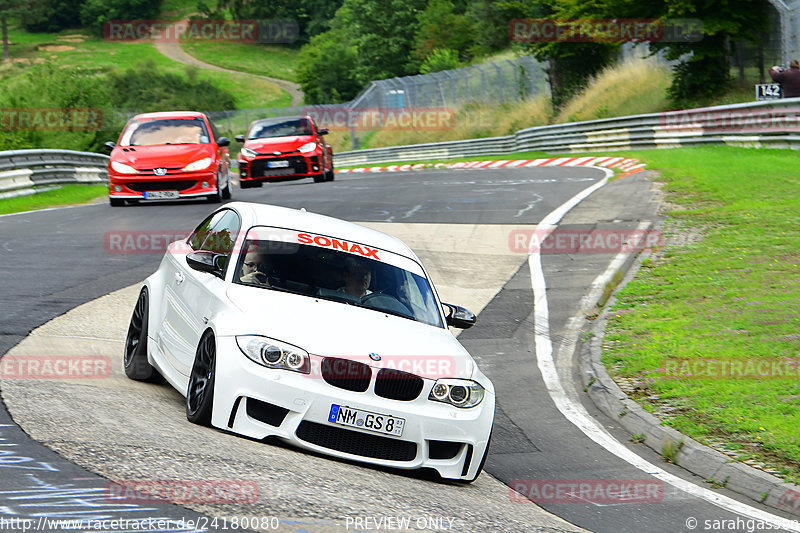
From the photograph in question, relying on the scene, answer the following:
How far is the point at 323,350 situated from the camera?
6.42 metres

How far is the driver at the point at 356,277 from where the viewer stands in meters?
7.55

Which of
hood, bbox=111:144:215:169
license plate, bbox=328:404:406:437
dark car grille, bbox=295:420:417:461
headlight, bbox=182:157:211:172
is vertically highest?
hood, bbox=111:144:215:169

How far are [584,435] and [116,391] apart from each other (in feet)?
12.1

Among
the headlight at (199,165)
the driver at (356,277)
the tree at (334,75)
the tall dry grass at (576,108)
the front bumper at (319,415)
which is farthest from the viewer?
the tree at (334,75)

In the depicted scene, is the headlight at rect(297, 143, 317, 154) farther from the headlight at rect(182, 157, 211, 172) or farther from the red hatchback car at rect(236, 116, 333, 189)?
the headlight at rect(182, 157, 211, 172)

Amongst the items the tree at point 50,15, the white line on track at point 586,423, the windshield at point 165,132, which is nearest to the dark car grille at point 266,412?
the white line on track at point 586,423

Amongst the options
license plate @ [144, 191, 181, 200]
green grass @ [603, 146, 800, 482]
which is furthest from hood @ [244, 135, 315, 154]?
green grass @ [603, 146, 800, 482]

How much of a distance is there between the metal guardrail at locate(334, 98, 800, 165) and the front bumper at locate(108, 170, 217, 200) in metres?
14.0

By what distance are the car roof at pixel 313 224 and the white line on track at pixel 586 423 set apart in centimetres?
210

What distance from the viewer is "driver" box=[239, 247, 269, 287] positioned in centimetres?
740

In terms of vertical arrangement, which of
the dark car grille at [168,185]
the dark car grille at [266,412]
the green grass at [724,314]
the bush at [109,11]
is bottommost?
the green grass at [724,314]

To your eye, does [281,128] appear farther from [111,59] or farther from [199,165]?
[111,59]

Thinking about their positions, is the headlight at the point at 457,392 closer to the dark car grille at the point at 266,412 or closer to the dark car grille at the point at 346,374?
the dark car grille at the point at 346,374

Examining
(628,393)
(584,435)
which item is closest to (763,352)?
(628,393)
